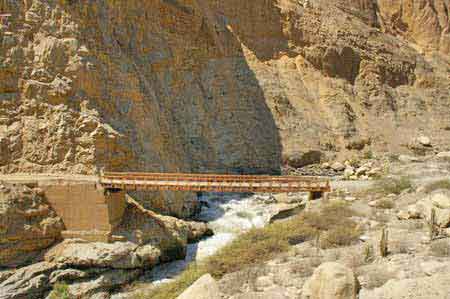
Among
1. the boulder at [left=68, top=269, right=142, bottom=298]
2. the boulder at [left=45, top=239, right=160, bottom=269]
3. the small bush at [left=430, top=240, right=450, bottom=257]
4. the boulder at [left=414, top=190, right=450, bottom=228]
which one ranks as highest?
the boulder at [left=414, top=190, right=450, bottom=228]

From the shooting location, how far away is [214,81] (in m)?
24.8

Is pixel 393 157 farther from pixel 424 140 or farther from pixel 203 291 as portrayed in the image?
pixel 203 291

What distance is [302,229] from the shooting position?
10797 mm

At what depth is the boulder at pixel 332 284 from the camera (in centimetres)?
647

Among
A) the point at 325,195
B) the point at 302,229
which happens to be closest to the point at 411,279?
the point at 302,229

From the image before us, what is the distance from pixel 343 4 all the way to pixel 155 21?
1924 centimetres

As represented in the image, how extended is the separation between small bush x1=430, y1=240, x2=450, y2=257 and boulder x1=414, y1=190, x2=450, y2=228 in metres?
1.03

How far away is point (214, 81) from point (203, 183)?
38.0ft

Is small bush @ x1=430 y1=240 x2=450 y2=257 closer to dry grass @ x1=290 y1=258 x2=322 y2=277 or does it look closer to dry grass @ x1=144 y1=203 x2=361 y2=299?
dry grass @ x1=144 y1=203 x2=361 y2=299

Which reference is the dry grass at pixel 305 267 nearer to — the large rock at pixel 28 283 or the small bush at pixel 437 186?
the small bush at pixel 437 186

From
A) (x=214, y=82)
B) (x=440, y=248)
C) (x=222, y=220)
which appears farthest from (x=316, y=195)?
(x=214, y=82)

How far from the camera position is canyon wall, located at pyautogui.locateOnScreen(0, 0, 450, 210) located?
15055 millimetres

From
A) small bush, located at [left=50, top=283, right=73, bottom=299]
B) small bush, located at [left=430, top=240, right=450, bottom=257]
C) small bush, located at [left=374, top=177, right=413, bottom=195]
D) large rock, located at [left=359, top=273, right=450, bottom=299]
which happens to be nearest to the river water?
small bush, located at [left=50, top=283, right=73, bottom=299]

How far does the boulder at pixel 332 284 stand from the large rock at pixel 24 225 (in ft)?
28.7
